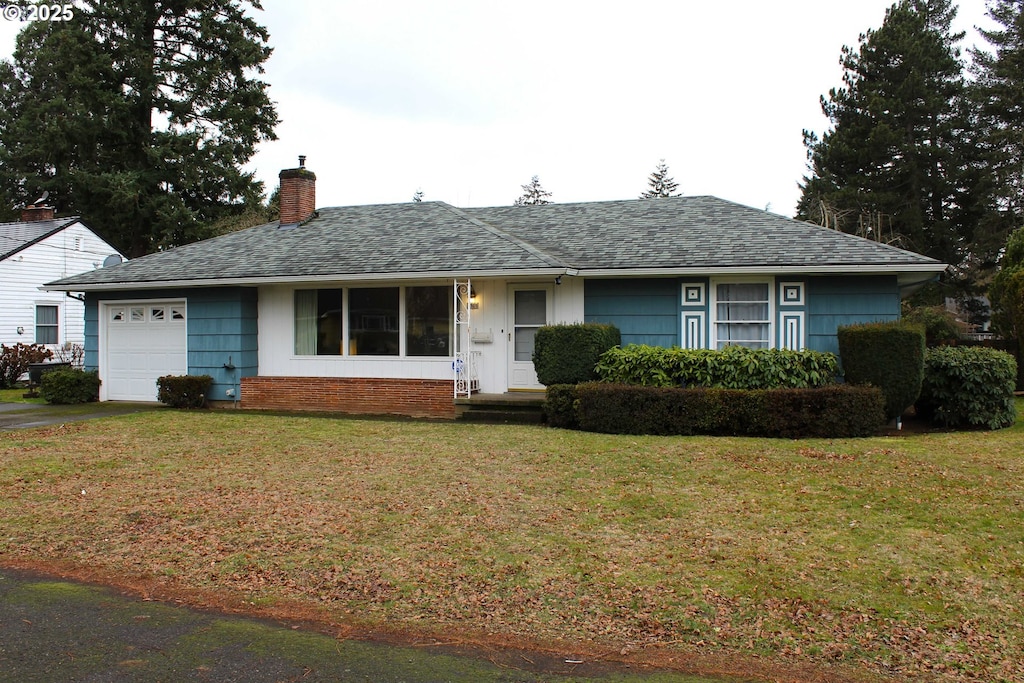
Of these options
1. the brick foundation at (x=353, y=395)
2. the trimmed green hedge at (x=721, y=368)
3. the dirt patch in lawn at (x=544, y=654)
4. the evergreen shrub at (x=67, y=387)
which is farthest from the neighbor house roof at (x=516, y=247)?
the dirt patch in lawn at (x=544, y=654)

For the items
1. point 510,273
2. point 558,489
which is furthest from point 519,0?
point 558,489

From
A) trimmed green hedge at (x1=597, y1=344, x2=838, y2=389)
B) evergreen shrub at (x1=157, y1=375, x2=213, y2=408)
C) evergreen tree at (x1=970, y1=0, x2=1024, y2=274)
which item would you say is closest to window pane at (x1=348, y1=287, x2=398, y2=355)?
evergreen shrub at (x1=157, y1=375, x2=213, y2=408)

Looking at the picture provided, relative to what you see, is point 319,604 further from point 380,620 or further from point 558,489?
point 558,489

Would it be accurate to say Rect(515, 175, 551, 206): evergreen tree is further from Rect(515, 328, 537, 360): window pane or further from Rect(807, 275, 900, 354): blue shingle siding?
Rect(807, 275, 900, 354): blue shingle siding

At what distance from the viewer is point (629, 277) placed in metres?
13.9

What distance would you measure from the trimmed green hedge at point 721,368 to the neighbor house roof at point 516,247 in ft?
5.47

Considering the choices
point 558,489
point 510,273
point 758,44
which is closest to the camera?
point 558,489

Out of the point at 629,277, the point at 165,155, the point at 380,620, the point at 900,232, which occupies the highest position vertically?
the point at 165,155

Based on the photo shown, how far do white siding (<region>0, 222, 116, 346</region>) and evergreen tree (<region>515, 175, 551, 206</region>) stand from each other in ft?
114

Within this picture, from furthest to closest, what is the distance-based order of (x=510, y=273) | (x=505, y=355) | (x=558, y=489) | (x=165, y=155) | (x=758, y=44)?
(x=165, y=155)
(x=758, y=44)
(x=505, y=355)
(x=510, y=273)
(x=558, y=489)

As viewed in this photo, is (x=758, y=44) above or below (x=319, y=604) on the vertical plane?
above

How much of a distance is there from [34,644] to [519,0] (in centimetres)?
1298

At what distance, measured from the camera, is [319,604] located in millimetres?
4934

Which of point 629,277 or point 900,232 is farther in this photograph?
point 900,232
